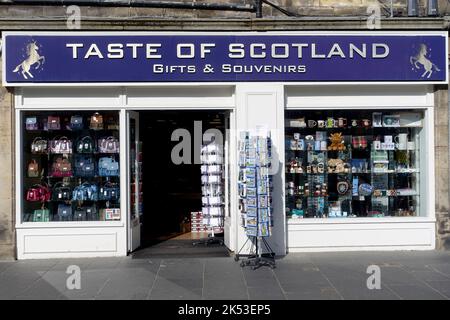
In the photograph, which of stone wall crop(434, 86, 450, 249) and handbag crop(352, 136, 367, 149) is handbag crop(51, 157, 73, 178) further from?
stone wall crop(434, 86, 450, 249)

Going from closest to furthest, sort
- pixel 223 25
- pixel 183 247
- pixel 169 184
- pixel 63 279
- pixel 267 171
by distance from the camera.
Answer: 1. pixel 63 279
2. pixel 267 171
3. pixel 223 25
4. pixel 183 247
5. pixel 169 184

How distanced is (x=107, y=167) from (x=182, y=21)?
2.88 meters

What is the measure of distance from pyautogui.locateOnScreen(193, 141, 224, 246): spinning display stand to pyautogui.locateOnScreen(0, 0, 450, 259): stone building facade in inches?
96.9

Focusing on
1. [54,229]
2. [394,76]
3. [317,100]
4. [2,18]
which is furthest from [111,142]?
[394,76]

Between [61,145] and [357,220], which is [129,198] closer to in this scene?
[61,145]

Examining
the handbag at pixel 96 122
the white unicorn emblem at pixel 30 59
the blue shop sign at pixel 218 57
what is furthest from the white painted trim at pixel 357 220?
the white unicorn emblem at pixel 30 59

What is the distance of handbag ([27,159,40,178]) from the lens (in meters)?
9.72

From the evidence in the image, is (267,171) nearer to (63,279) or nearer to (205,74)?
(205,74)

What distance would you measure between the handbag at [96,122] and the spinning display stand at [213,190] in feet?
6.77

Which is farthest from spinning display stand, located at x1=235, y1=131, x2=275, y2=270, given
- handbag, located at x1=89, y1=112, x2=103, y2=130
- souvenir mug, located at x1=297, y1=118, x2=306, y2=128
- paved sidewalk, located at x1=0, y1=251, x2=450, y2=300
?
handbag, located at x1=89, y1=112, x2=103, y2=130

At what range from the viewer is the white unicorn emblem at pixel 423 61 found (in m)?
9.59

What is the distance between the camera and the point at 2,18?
919 centimetres

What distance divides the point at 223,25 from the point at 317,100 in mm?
2106

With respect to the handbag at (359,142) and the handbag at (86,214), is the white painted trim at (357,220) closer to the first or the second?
the handbag at (359,142)
